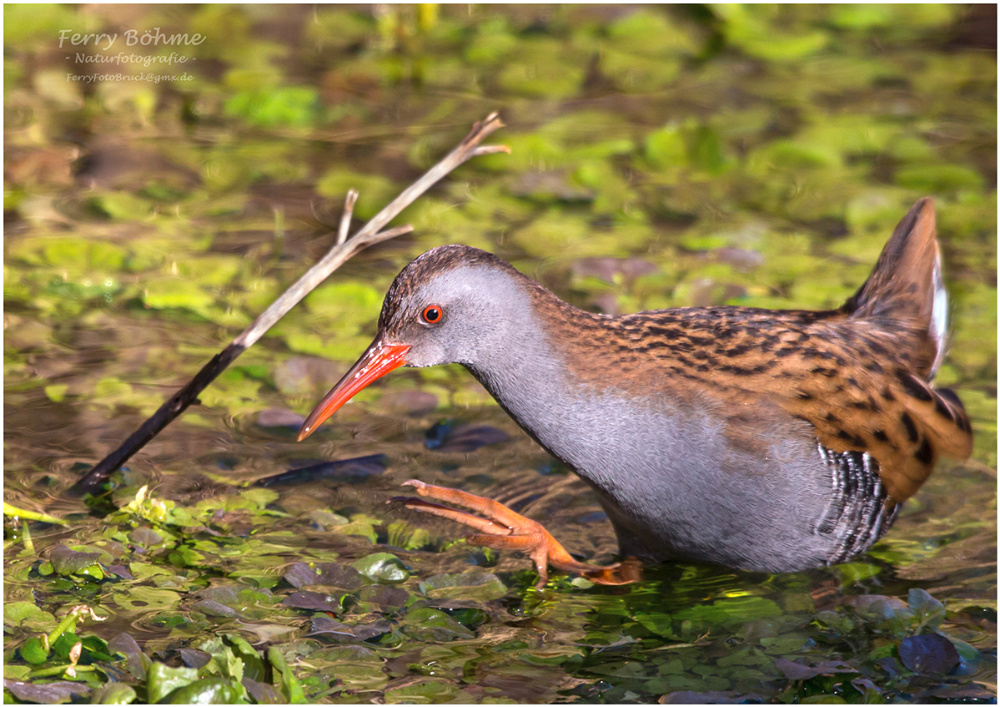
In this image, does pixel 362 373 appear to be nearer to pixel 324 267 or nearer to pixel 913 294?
pixel 324 267

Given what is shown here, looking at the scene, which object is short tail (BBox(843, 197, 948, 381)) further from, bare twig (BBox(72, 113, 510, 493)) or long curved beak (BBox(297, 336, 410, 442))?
long curved beak (BBox(297, 336, 410, 442))

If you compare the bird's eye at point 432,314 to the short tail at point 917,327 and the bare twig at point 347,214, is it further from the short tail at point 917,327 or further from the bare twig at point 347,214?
the short tail at point 917,327

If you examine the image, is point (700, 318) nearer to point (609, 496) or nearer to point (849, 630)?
point (609, 496)

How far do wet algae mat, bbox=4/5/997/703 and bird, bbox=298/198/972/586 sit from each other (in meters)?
0.24

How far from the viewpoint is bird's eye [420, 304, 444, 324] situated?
3.24 meters

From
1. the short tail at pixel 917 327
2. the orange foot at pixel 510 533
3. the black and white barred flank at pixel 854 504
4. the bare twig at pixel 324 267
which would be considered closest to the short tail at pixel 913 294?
the short tail at pixel 917 327

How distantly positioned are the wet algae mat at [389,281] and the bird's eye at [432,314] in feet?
2.52

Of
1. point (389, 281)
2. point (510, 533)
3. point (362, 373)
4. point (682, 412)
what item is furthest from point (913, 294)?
point (389, 281)

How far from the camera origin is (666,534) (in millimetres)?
3438

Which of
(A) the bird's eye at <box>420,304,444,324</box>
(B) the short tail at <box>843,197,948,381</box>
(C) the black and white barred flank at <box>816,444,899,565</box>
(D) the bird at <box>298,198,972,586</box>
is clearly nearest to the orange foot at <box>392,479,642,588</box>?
(D) the bird at <box>298,198,972,586</box>

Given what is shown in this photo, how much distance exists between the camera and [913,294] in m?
3.95

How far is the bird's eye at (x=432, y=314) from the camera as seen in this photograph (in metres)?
3.24

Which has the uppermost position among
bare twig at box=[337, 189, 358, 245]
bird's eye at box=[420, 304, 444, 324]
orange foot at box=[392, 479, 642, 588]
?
bare twig at box=[337, 189, 358, 245]

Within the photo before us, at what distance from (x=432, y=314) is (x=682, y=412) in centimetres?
72
